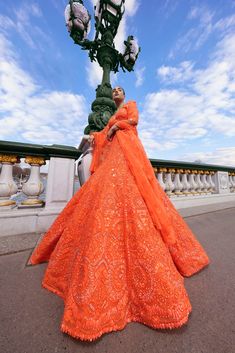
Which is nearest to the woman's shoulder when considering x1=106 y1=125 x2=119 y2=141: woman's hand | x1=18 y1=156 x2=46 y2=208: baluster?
x1=106 y1=125 x2=119 y2=141: woman's hand

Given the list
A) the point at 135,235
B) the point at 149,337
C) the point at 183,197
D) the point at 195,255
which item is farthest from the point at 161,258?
the point at 183,197

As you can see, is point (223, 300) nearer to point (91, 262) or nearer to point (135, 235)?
point (135, 235)

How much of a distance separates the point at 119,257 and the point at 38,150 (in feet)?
7.74

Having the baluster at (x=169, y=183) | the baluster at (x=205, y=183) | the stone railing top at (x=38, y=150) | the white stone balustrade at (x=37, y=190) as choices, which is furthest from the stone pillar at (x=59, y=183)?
Answer: the baluster at (x=205, y=183)

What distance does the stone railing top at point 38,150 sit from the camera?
8.12 ft

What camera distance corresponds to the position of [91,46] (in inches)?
184

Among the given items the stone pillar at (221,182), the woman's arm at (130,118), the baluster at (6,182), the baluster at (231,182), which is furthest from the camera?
the baluster at (231,182)

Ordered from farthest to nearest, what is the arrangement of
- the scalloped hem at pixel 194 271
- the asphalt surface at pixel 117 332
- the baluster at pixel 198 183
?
the baluster at pixel 198 183, the scalloped hem at pixel 194 271, the asphalt surface at pixel 117 332

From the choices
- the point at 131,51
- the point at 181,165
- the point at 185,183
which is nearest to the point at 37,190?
the point at 181,165

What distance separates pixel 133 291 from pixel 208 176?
5.45m

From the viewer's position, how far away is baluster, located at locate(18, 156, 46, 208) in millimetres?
2640

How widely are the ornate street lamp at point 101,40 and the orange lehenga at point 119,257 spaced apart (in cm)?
282

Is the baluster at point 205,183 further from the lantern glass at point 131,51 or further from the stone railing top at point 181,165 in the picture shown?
the lantern glass at point 131,51

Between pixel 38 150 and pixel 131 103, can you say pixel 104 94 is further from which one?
pixel 131 103
